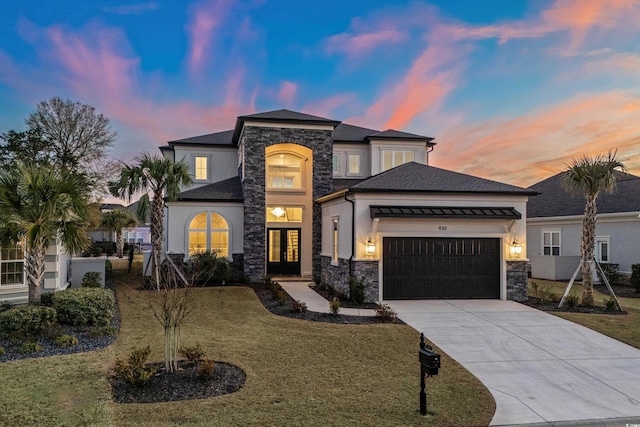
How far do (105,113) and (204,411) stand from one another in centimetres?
2877

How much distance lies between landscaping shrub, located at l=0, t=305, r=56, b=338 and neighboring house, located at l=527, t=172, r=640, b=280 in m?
20.5

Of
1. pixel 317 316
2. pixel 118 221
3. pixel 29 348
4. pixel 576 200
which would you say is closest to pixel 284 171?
pixel 317 316

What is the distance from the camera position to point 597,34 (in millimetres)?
12953

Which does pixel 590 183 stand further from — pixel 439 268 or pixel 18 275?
pixel 18 275

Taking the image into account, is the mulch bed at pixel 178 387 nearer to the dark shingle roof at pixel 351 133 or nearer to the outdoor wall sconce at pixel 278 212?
the outdoor wall sconce at pixel 278 212

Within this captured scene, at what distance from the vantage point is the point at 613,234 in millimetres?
18391

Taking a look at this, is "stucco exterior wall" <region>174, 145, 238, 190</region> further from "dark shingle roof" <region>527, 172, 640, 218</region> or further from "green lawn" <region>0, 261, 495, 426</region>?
"dark shingle roof" <region>527, 172, 640, 218</region>

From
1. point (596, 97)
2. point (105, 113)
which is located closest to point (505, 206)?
point (596, 97)

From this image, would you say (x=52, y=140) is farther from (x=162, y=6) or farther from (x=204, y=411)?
(x=204, y=411)

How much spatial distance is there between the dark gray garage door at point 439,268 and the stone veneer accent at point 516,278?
1.14 ft

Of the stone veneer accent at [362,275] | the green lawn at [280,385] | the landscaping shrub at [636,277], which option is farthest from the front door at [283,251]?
the landscaping shrub at [636,277]

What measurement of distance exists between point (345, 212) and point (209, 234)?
695 centimetres

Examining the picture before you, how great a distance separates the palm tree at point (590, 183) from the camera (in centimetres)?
1198

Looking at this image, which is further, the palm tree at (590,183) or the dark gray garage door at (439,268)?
the dark gray garage door at (439,268)
